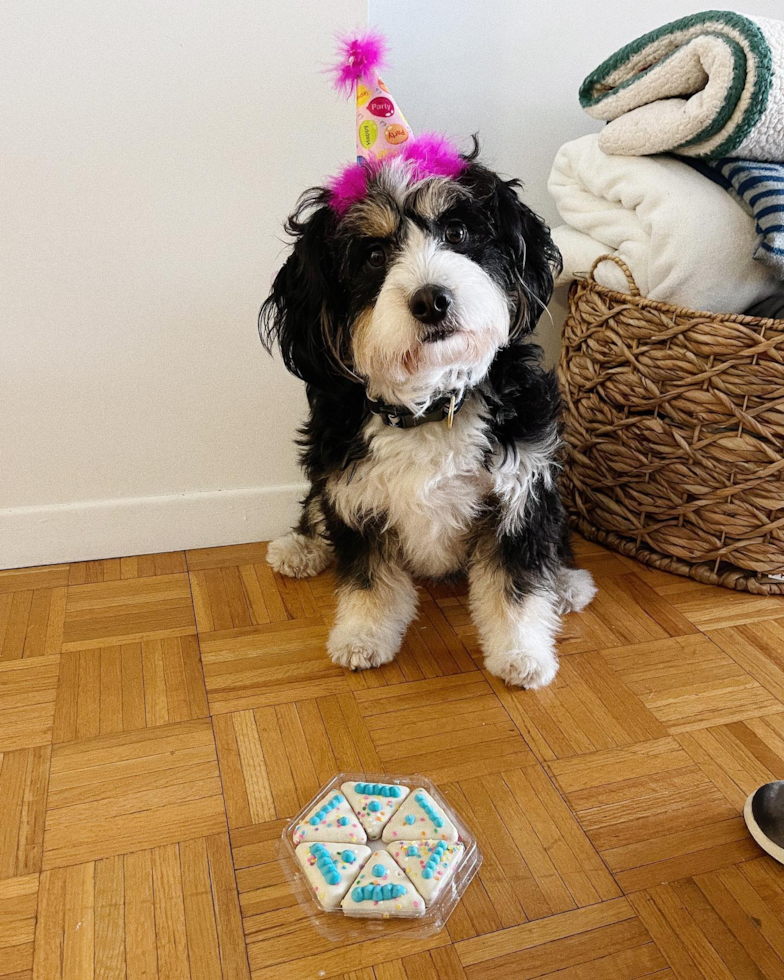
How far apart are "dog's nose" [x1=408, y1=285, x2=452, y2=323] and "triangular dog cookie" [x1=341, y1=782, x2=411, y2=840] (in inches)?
24.9

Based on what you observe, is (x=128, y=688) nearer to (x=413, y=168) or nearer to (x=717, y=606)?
(x=413, y=168)

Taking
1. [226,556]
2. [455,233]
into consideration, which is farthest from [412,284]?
[226,556]

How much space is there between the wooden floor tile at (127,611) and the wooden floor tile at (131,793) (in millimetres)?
285

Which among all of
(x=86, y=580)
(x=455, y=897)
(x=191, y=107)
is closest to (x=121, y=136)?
(x=191, y=107)

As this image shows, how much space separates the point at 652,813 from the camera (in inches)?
41.1

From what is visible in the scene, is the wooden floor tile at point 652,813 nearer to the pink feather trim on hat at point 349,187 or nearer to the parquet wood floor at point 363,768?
the parquet wood floor at point 363,768

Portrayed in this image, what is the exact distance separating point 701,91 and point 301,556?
3.84ft

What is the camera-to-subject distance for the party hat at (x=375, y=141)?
3.57 feet

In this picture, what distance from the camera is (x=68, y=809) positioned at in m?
1.06

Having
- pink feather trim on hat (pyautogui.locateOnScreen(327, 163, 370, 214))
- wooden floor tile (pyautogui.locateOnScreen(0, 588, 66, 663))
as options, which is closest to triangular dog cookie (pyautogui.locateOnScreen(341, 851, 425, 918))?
wooden floor tile (pyautogui.locateOnScreen(0, 588, 66, 663))

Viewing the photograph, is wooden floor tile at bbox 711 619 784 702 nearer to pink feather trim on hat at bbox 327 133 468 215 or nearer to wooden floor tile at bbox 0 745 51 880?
pink feather trim on hat at bbox 327 133 468 215

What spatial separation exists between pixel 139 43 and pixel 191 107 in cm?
13

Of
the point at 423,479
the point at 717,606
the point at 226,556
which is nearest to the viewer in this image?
the point at 423,479

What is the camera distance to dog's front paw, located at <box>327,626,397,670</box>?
1.33 m
